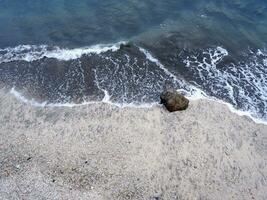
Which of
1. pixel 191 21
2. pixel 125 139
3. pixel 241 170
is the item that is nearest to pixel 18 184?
pixel 125 139

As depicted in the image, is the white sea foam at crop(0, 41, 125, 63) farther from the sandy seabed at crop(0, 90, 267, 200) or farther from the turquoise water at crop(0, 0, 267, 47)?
the sandy seabed at crop(0, 90, 267, 200)

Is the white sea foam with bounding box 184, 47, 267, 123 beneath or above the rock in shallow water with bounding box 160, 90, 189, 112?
beneath

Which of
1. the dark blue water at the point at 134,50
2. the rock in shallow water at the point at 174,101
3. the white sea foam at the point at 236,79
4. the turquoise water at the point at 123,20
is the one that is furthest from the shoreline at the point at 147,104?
the turquoise water at the point at 123,20

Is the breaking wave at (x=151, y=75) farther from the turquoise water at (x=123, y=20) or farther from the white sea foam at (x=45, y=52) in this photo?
the turquoise water at (x=123, y=20)

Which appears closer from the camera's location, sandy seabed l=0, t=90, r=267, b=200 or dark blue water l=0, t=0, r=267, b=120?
sandy seabed l=0, t=90, r=267, b=200

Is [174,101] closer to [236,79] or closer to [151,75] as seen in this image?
[151,75]

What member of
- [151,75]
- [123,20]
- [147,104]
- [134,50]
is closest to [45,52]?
[134,50]

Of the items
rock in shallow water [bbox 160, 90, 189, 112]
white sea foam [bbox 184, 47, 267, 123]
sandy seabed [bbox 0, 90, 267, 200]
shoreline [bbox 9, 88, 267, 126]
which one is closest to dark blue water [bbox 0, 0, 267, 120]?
white sea foam [bbox 184, 47, 267, 123]
